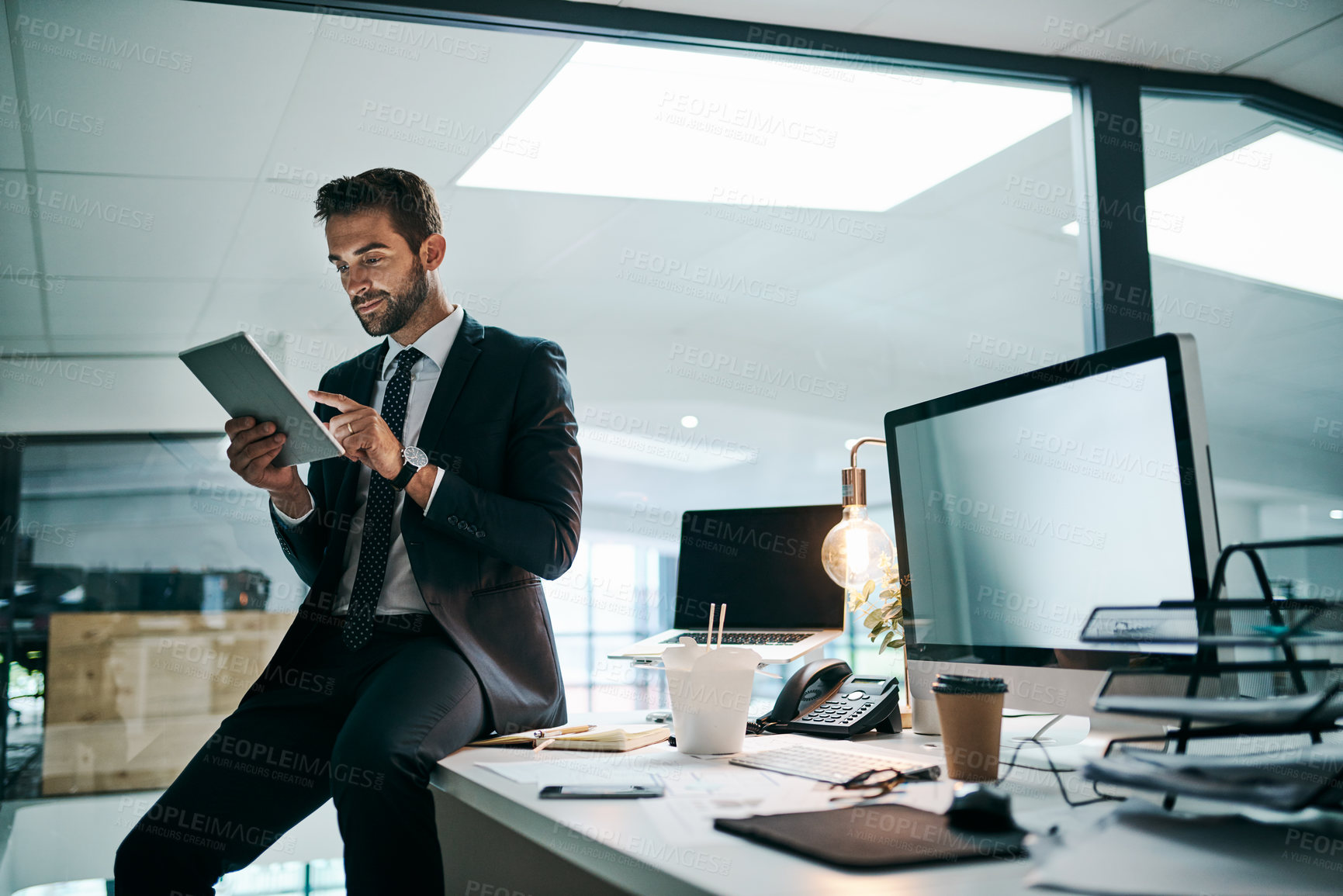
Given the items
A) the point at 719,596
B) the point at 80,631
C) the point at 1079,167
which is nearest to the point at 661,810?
Answer: the point at 719,596

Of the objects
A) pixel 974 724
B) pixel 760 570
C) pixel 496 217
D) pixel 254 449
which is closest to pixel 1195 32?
pixel 760 570

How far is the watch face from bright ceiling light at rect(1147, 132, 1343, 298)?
220 centimetres

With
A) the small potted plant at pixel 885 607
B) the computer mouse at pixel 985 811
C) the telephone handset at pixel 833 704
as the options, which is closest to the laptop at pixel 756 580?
the small potted plant at pixel 885 607

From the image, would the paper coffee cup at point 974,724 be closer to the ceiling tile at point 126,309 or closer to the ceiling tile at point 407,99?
the ceiling tile at point 407,99

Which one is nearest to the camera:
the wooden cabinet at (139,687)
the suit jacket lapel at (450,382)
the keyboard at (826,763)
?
the keyboard at (826,763)

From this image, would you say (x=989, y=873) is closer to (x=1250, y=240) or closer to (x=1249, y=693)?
(x=1249, y=693)

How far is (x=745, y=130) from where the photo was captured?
316cm

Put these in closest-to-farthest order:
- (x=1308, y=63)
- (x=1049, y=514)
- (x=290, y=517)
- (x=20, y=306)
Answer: (x=1049, y=514) < (x=290, y=517) < (x=20, y=306) < (x=1308, y=63)

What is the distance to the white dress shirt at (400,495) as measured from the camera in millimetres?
1494

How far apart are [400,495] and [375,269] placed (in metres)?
0.42

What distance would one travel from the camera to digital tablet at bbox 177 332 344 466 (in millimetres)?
1332

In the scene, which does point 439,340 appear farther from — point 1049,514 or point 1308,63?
point 1308,63

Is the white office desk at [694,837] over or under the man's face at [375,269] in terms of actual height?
under

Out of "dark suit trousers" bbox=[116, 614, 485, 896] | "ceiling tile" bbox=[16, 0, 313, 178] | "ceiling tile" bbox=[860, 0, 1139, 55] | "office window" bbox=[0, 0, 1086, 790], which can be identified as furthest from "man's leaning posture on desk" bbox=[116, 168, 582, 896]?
"ceiling tile" bbox=[860, 0, 1139, 55]
